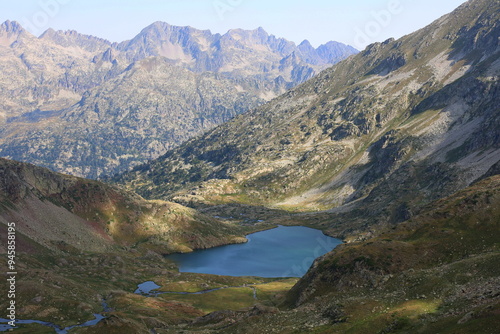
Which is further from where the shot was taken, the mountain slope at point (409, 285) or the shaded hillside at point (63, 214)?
the shaded hillside at point (63, 214)

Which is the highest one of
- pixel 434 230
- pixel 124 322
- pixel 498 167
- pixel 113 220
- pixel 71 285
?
pixel 113 220

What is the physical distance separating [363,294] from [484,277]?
20.0 m

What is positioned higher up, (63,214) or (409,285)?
(63,214)

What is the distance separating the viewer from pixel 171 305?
104 meters

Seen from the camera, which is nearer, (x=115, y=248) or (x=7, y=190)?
(x=7, y=190)

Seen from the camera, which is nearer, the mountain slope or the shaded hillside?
the mountain slope

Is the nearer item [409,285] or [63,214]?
[409,285]

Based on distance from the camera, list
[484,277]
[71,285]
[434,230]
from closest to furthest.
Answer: [484,277]
[434,230]
[71,285]

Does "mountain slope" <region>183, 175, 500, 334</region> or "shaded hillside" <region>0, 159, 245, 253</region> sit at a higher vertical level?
"shaded hillside" <region>0, 159, 245, 253</region>

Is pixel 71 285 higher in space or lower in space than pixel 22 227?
lower

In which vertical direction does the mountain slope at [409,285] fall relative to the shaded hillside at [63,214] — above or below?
below

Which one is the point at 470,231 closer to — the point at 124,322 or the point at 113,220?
the point at 124,322

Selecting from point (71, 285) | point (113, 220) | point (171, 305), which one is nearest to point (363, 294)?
point (171, 305)

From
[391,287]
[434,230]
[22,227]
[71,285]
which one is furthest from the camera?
[22,227]
